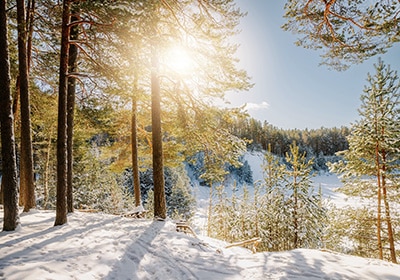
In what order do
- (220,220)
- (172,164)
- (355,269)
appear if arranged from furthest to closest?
(220,220)
(172,164)
(355,269)

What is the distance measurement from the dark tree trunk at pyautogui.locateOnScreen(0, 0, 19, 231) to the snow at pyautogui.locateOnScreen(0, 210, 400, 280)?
0.54 meters

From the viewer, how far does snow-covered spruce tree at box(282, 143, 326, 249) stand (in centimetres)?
1384

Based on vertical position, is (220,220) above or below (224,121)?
below

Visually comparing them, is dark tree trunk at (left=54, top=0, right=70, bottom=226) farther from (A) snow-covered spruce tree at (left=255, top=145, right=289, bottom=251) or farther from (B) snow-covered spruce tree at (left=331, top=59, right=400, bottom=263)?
(A) snow-covered spruce tree at (left=255, top=145, right=289, bottom=251)

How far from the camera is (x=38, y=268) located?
116 inches

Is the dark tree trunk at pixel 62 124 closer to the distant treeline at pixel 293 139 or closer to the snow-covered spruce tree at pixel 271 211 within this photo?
the snow-covered spruce tree at pixel 271 211

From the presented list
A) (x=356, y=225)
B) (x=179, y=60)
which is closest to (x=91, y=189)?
(x=179, y=60)

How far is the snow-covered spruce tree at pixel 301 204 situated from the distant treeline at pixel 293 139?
7273 cm

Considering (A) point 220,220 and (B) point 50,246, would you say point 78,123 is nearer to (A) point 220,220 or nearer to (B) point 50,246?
(B) point 50,246

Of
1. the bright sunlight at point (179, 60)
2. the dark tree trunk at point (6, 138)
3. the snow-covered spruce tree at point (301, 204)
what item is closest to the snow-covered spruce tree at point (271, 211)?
the snow-covered spruce tree at point (301, 204)

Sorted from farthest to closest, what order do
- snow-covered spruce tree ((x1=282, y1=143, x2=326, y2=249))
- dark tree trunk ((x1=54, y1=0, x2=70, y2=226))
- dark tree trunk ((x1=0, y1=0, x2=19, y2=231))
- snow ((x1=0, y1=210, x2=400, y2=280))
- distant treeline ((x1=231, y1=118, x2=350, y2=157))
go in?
distant treeline ((x1=231, y1=118, x2=350, y2=157))
snow-covered spruce tree ((x1=282, y1=143, x2=326, y2=249))
dark tree trunk ((x1=54, y1=0, x2=70, y2=226))
dark tree trunk ((x1=0, y1=0, x2=19, y2=231))
snow ((x1=0, y1=210, x2=400, y2=280))

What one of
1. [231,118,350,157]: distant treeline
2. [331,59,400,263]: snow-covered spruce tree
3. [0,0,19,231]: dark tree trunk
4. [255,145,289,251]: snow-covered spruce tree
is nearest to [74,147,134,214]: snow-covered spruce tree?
[255,145,289,251]: snow-covered spruce tree

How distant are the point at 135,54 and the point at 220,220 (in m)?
20.5

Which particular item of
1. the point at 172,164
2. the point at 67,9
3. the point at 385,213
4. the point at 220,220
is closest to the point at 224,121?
the point at 172,164
